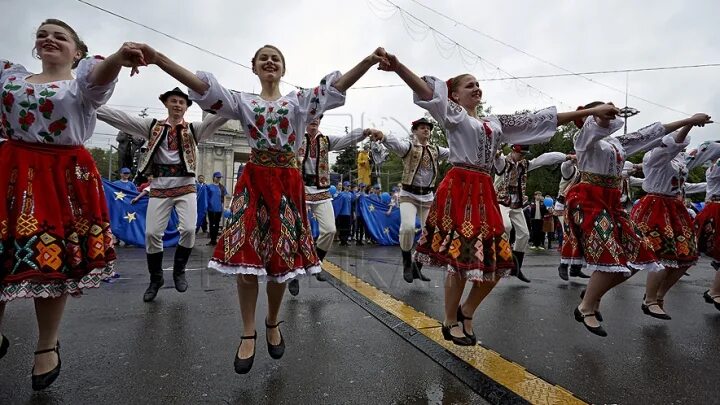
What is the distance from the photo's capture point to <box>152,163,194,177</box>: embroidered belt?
4.27 metres

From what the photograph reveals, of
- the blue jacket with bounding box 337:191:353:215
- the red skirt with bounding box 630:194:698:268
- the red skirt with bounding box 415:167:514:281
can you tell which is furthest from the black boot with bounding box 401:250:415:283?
the blue jacket with bounding box 337:191:353:215

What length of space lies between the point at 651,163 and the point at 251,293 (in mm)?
4128

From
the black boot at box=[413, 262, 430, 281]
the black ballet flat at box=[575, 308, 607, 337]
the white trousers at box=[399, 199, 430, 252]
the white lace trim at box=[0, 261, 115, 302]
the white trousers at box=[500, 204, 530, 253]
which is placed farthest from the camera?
the white trousers at box=[500, 204, 530, 253]

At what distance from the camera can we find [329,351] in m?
2.61

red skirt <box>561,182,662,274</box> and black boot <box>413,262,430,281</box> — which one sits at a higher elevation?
red skirt <box>561,182,662,274</box>

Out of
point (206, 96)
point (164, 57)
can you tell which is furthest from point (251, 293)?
point (164, 57)

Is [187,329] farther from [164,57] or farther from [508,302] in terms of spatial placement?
[508,302]

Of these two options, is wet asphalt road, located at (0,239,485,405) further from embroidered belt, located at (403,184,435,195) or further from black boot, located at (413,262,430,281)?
embroidered belt, located at (403,184,435,195)

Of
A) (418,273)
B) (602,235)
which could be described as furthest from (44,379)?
(418,273)

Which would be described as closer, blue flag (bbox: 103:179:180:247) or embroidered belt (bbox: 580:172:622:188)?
embroidered belt (bbox: 580:172:622:188)

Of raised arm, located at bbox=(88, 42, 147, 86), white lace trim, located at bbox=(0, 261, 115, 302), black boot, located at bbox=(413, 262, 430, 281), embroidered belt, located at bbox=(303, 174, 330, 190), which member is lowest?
black boot, located at bbox=(413, 262, 430, 281)

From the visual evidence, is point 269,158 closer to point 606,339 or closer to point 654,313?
point 606,339

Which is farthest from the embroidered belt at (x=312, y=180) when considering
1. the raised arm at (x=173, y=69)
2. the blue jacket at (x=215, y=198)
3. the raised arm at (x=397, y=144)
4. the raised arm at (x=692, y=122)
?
the blue jacket at (x=215, y=198)

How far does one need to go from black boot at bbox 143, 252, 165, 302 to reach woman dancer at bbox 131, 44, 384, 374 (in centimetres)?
211
